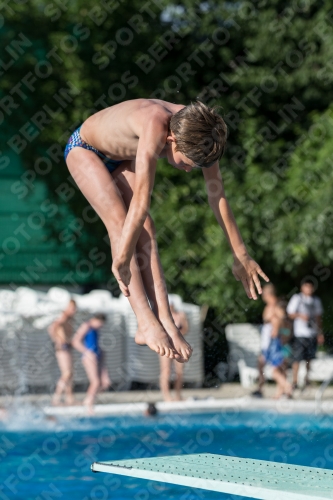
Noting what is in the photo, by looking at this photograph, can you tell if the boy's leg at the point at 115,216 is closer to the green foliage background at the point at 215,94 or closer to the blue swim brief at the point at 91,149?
the blue swim brief at the point at 91,149

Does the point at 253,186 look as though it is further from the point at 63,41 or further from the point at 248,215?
the point at 63,41

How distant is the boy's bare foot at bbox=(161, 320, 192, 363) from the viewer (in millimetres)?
5078

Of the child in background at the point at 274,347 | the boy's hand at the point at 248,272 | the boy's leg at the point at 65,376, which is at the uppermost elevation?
the boy's hand at the point at 248,272

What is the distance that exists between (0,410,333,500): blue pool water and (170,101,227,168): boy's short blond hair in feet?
11.9

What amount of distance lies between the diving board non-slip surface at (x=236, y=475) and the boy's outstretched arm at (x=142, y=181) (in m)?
1.27

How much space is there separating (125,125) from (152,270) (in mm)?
877

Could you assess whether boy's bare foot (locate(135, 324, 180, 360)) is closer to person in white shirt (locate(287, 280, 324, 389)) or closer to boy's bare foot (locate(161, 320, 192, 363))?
boy's bare foot (locate(161, 320, 192, 363))

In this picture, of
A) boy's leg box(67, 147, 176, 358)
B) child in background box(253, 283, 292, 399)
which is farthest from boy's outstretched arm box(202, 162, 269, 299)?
child in background box(253, 283, 292, 399)

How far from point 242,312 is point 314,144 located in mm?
3066

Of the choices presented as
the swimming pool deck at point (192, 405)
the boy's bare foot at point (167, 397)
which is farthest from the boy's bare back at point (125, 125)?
the boy's bare foot at point (167, 397)


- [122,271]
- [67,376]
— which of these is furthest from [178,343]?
[67,376]

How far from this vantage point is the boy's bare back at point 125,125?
15.7ft

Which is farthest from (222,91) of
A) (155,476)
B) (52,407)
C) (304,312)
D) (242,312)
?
(155,476)

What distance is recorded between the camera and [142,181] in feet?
15.5
